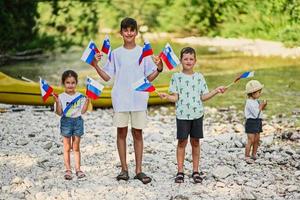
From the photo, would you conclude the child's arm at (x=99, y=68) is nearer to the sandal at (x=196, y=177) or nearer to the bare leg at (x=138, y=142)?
the bare leg at (x=138, y=142)

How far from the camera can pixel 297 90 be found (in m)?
12.5

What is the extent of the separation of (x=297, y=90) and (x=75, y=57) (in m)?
12.7

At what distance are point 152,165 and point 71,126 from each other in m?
1.13

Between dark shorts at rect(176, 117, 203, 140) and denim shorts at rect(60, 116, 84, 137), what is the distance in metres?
0.98

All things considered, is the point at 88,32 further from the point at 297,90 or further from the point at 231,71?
the point at 297,90

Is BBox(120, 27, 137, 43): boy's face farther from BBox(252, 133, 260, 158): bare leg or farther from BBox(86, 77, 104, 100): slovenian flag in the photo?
BBox(252, 133, 260, 158): bare leg

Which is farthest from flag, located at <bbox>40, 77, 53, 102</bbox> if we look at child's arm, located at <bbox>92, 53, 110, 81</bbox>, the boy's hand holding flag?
child's arm, located at <bbox>92, 53, 110, 81</bbox>

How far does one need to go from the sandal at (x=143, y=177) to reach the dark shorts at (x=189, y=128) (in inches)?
20.2

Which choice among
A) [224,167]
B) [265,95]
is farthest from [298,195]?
[265,95]

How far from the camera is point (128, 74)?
502 cm

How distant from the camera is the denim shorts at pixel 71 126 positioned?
17.2 feet

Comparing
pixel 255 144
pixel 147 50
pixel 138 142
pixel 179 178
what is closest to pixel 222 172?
pixel 179 178

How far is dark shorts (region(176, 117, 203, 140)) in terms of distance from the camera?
16.7ft

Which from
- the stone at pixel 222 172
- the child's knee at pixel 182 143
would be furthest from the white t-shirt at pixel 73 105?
the stone at pixel 222 172
